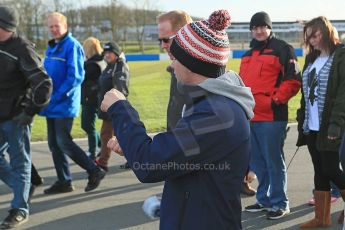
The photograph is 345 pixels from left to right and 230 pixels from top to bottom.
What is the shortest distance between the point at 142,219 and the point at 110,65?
7.79ft

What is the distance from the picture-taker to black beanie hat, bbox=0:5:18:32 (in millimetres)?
4465

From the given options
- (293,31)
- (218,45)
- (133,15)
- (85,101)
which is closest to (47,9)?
(133,15)

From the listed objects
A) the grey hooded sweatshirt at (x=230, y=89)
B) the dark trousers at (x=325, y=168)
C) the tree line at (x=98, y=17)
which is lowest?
the tree line at (x=98, y=17)

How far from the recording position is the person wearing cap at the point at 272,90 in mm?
4723

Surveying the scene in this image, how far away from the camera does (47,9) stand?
5738 cm

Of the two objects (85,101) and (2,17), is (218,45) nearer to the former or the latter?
(2,17)

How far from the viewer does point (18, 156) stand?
15.3ft

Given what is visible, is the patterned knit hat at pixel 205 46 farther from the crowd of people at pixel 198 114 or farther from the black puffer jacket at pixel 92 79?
the black puffer jacket at pixel 92 79

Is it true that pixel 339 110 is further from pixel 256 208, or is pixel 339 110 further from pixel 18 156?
pixel 18 156

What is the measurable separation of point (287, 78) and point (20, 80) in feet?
8.20

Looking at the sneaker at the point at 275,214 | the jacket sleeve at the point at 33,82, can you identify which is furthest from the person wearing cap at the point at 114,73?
the sneaker at the point at 275,214

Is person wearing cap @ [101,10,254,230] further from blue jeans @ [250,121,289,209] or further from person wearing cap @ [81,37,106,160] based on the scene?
person wearing cap @ [81,37,106,160]

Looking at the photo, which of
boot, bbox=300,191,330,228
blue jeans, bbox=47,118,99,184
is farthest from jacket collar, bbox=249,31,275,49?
blue jeans, bbox=47,118,99,184

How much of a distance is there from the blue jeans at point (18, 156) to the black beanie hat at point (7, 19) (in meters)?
0.86
